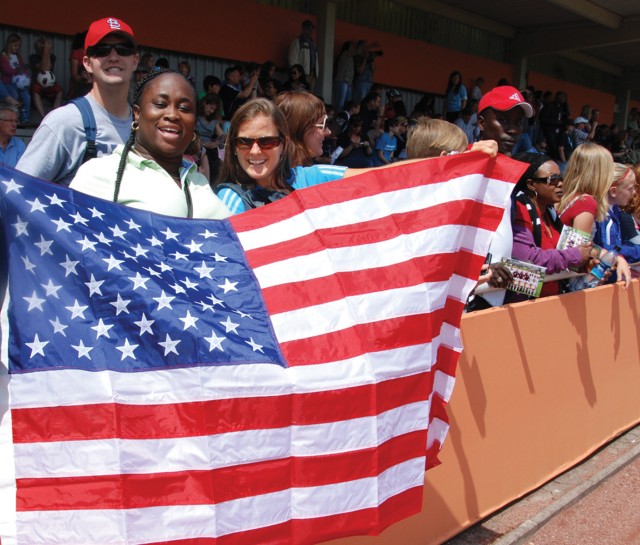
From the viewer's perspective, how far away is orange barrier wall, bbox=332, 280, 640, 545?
3.39m

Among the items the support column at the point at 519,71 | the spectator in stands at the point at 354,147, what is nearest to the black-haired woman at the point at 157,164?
the spectator in stands at the point at 354,147

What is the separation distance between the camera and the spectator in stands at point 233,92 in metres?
11.1

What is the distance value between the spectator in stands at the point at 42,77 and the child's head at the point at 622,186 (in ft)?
23.5

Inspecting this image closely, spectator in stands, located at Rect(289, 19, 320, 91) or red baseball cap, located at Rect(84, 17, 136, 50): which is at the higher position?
spectator in stands, located at Rect(289, 19, 320, 91)

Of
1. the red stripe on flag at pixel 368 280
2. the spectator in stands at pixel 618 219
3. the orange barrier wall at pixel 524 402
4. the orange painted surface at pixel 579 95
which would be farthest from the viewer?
the orange painted surface at pixel 579 95

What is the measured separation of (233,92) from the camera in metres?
11.1

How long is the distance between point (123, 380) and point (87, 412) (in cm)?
13

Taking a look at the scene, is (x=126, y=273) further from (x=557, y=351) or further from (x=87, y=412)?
(x=557, y=351)

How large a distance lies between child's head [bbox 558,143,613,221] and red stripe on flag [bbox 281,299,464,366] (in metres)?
2.83

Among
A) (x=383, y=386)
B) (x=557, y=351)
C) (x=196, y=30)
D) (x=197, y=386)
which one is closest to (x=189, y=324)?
(x=197, y=386)

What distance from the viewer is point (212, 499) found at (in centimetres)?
198

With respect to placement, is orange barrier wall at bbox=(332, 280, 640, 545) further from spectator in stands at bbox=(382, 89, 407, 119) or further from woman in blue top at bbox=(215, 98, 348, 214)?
spectator in stands at bbox=(382, 89, 407, 119)

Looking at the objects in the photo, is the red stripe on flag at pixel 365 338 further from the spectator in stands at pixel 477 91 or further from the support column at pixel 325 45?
the spectator in stands at pixel 477 91

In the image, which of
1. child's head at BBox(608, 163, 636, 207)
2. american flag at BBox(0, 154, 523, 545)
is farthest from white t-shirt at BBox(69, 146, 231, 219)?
child's head at BBox(608, 163, 636, 207)
